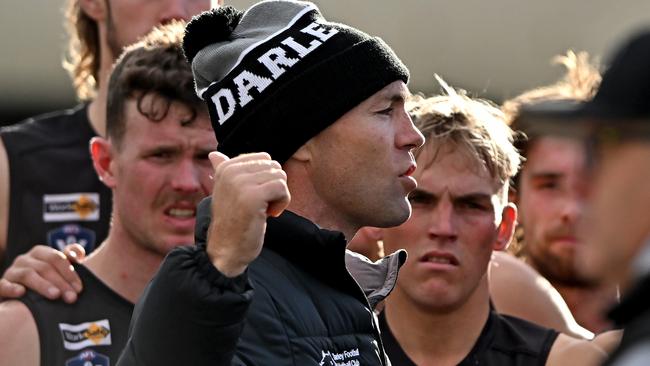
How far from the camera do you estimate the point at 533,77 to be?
14070 millimetres

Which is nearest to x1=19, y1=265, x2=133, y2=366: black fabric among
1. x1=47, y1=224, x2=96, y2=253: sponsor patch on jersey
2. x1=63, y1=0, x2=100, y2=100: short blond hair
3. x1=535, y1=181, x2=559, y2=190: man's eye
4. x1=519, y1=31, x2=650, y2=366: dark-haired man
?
x1=47, y1=224, x2=96, y2=253: sponsor patch on jersey

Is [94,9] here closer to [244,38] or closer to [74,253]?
[74,253]

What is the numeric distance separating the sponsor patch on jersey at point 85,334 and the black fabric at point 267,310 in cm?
131

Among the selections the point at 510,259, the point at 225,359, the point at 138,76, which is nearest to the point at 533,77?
the point at 510,259

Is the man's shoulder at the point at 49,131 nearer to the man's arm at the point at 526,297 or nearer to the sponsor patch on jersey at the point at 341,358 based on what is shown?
the man's arm at the point at 526,297

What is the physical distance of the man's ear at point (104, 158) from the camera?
5078 mm

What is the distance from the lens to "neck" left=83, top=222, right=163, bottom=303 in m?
4.93

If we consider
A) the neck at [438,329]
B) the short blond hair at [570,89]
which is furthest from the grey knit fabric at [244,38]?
the short blond hair at [570,89]

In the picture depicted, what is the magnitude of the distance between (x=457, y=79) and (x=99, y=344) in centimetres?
940

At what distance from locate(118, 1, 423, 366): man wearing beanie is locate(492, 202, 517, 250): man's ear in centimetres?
128

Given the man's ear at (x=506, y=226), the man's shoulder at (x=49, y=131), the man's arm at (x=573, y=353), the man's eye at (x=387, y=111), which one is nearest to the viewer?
the man's eye at (x=387, y=111)

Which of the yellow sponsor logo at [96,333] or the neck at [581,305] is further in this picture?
the neck at [581,305]

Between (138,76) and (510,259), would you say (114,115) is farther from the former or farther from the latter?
(510,259)

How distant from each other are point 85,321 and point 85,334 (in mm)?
44
